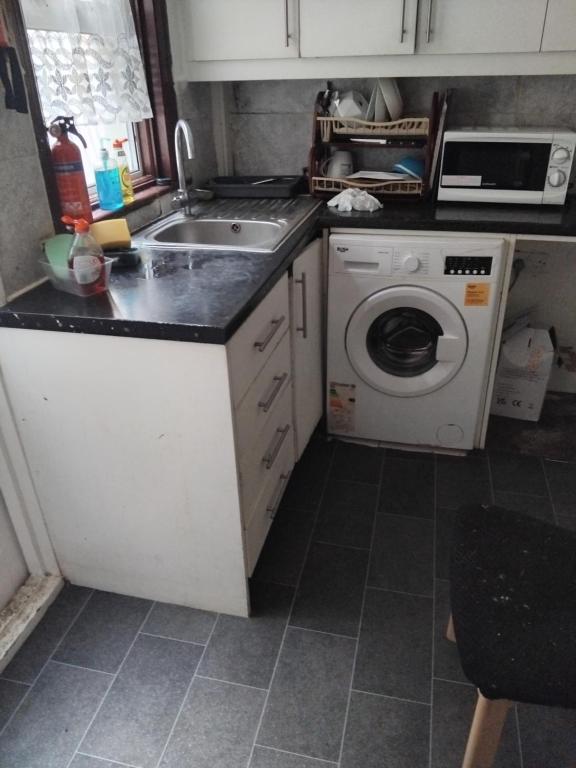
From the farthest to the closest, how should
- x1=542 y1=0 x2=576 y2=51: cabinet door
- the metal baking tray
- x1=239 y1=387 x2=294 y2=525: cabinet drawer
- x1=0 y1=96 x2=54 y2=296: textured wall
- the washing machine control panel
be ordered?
1. the metal baking tray
2. the washing machine control panel
3. x1=542 y1=0 x2=576 y2=51: cabinet door
4. x1=239 y1=387 x2=294 y2=525: cabinet drawer
5. x1=0 y1=96 x2=54 y2=296: textured wall

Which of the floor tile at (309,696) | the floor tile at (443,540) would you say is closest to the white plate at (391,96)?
the floor tile at (443,540)

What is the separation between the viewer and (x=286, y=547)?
6.21ft

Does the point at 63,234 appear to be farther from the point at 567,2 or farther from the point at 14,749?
the point at 567,2

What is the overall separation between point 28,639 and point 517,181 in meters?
2.18

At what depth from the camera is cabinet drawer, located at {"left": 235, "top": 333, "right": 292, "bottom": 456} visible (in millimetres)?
1448

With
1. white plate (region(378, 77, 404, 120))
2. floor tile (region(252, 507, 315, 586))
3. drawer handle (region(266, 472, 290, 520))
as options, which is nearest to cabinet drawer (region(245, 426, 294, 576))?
drawer handle (region(266, 472, 290, 520))

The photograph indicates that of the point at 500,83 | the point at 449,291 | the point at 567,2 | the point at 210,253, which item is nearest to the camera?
the point at 210,253

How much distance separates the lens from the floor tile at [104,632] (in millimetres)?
1553

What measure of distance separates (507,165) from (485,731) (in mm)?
1811

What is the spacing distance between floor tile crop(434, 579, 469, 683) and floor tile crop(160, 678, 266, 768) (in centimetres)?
47

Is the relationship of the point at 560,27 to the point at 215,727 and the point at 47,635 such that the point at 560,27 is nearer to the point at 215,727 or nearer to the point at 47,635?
the point at 215,727

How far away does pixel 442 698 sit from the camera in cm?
142

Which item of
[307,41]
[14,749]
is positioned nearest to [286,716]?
[14,749]

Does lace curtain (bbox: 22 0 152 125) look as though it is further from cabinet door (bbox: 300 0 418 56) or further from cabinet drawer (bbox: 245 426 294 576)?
cabinet drawer (bbox: 245 426 294 576)
